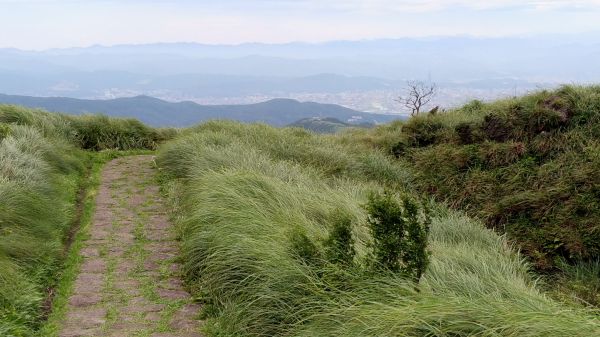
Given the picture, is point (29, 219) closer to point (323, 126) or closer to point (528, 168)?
point (528, 168)

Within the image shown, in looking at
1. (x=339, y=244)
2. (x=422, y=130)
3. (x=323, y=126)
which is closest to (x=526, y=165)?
(x=422, y=130)

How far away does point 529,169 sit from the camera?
908cm

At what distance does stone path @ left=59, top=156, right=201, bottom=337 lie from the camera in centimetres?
430

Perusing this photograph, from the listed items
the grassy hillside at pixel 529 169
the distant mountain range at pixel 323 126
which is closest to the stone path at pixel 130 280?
the grassy hillside at pixel 529 169

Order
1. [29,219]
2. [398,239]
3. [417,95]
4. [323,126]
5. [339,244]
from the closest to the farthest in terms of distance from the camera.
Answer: [398,239], [339,244], [29,219], [417,95], [323,126]

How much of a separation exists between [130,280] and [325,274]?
211cm

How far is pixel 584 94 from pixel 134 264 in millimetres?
8863

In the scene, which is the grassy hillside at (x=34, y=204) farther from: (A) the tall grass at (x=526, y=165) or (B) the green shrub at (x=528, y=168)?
(A) the tall grass at (x=526, y=165)

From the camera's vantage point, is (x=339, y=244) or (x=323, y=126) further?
(x=323, y=126)

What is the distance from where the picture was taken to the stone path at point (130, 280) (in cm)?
430

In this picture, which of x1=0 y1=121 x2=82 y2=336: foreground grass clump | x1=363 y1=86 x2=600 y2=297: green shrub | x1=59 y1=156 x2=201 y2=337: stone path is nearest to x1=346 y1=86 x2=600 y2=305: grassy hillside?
x1=363 y1=86 x2=600 y2=297: green shrub

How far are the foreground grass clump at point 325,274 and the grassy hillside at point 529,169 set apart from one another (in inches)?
44.0

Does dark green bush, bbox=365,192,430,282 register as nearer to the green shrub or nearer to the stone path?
the stone path

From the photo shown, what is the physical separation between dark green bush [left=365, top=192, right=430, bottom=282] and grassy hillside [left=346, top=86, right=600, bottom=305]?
2718 mm
